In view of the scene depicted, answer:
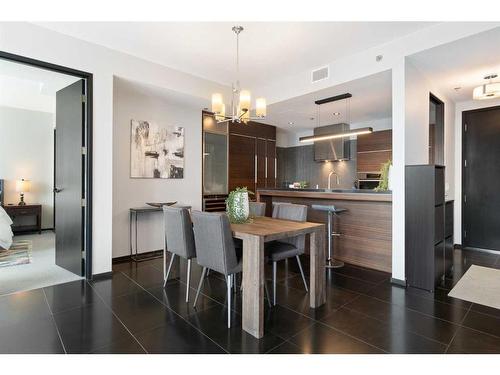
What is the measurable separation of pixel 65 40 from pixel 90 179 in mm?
1613

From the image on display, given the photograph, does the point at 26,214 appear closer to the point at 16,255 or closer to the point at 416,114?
the point at 16,255

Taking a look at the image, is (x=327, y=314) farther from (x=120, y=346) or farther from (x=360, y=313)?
(x=120, y=346)

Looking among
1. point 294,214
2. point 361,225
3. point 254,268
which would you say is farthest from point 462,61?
point 254,268

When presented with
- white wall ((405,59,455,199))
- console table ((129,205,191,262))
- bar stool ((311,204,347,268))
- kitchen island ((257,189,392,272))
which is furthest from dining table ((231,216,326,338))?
console table ((129,205,191,262))

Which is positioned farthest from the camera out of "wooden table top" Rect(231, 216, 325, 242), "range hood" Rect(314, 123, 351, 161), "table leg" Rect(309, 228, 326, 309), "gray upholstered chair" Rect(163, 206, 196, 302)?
"range hood" Rect(314, 123, 351, 161)

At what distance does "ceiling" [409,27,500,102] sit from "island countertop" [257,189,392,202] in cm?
166

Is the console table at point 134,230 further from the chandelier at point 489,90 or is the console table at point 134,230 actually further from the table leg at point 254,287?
the chandelier at point 489,90

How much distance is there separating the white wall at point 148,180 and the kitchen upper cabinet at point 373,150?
11.5ft

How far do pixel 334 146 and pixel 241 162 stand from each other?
2.25 metres

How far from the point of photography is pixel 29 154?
6191mm

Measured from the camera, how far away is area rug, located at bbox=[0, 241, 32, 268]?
12.7 ft

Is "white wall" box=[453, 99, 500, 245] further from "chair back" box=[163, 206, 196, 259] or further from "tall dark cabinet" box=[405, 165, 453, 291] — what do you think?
"chair back" box=[163, 206, 196, 259]

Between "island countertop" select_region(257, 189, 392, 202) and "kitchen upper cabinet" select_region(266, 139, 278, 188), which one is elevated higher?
"kitchen upper cabinet" select_region(266, 139, 278, 188)

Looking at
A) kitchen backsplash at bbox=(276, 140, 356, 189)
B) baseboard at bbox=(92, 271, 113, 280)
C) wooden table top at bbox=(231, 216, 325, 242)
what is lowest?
baseboard at bbox=(92, 271, 113, 280)
